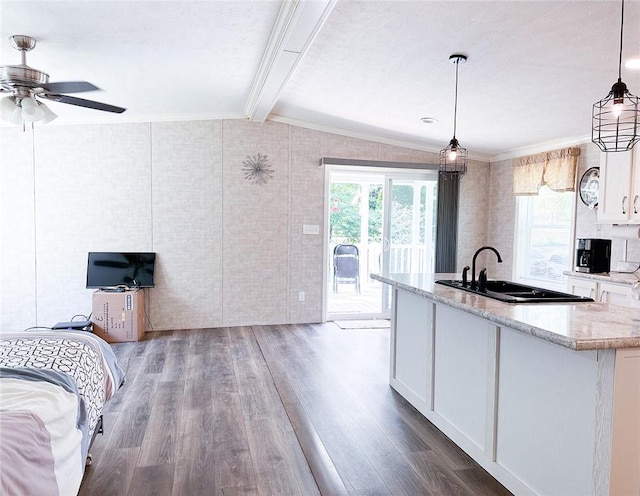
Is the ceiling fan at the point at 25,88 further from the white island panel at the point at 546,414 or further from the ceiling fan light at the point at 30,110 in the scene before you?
the white island panel at the point at 546,414

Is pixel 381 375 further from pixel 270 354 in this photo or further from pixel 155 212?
pixel 155 212

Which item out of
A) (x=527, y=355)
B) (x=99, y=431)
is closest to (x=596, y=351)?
(x=527, y=355)

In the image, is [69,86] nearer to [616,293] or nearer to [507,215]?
[616,293]

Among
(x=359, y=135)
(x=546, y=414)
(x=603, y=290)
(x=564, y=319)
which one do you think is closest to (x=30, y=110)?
(x=564, y=319)

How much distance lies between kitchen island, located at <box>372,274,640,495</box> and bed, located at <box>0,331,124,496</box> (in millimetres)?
1804

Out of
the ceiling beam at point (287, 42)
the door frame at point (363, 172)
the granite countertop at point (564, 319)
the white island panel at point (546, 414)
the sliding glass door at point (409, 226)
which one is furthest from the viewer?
the sliding glass door at point (409, 226)

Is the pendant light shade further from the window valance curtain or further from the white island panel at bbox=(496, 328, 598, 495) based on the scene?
the window valance curtain

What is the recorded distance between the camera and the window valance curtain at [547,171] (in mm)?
4773

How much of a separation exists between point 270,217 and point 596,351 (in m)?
4.26

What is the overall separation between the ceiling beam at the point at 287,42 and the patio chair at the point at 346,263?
318 cm

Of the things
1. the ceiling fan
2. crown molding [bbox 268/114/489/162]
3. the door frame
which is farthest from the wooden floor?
crown molding [bbox 268/114/489/162]

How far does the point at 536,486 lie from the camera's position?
2.00 meters

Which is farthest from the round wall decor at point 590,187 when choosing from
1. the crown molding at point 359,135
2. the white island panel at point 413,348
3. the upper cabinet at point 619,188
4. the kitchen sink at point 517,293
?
the white island panel at point 413,348

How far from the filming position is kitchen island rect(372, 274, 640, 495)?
164 cm
